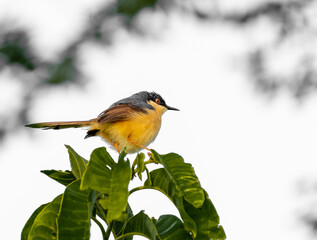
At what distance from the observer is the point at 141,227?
1.78 meters

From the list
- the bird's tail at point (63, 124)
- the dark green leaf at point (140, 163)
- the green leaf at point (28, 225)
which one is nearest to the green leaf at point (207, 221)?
the dark green leaf at point (140, 163)

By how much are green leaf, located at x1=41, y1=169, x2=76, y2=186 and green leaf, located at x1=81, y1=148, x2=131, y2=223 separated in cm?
39

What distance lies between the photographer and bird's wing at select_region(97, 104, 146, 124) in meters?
3.01

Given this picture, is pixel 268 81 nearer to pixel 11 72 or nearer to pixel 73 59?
pixel 73 59

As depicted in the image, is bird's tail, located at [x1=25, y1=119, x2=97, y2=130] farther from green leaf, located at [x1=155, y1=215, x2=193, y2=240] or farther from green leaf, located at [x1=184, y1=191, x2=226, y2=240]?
green leaf, located at [x1=184, y1=191, x2=226, y2=240]

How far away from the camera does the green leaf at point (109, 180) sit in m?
1.47

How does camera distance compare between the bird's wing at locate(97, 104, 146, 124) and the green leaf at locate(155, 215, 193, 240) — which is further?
the bird's wing at locate(97, 104, 146, 124)

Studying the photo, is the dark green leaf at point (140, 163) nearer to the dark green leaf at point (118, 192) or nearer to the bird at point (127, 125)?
the dark green leaf at point (118, 192)

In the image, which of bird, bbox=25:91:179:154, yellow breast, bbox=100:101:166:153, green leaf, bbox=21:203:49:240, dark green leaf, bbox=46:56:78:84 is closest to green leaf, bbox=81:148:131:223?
green leaf, bbox=21:203:49:240

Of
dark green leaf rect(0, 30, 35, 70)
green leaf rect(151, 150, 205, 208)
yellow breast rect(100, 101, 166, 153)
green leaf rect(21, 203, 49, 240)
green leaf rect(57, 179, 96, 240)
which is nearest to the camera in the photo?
green leaf rect(57, 179, 96, 240)

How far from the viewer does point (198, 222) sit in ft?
5.55

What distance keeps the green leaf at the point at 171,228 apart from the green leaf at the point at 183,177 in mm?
224

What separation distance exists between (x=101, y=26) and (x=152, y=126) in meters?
0.92

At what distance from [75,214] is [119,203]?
0.18 metres
